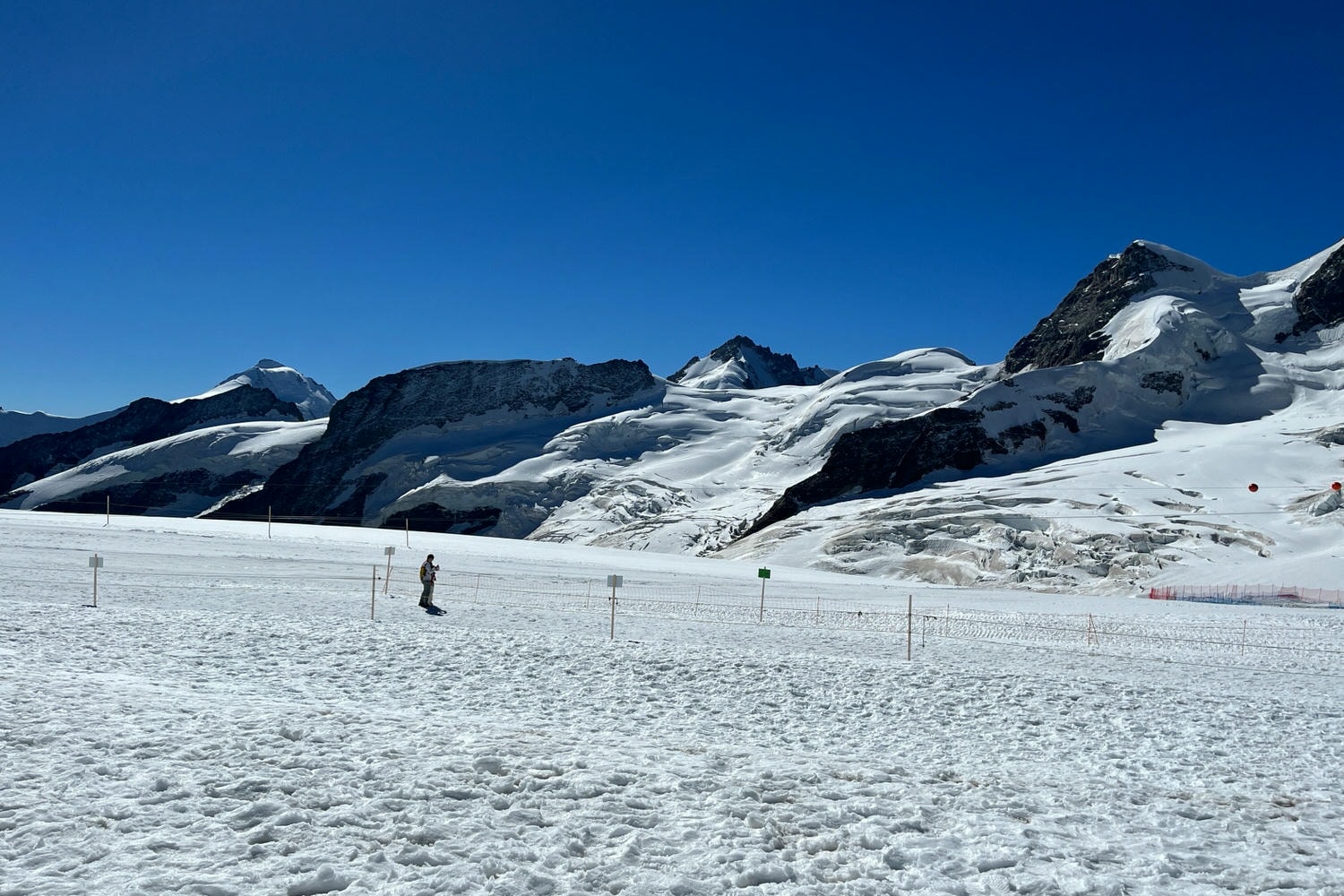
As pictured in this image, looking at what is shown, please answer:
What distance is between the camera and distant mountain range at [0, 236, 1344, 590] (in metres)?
61.0

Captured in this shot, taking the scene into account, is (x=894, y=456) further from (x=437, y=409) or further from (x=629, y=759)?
(x=437, y=409)

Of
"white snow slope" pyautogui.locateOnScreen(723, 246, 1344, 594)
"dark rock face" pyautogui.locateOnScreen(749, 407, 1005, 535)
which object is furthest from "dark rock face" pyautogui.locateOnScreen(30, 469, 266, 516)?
"white snow slope" pyautogui.locateOnScreen(723, 246, 1344, 594)

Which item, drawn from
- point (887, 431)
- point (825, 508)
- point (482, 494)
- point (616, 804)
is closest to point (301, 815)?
point (616, 804)

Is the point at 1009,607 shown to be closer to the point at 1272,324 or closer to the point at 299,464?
the point at 1272,324

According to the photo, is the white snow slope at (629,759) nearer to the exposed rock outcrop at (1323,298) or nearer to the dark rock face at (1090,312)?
the dark rock face at (1090,312)

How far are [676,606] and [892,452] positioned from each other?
60.4 meters

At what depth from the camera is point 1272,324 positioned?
112125 millimetres

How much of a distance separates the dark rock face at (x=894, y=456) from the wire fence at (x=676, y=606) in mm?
43778

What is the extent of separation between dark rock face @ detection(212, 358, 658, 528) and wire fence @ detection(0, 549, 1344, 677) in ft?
349

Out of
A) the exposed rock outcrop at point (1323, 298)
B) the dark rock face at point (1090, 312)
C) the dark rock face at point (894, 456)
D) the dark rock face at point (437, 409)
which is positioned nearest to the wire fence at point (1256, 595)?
the dark rock face at point (894, 456)

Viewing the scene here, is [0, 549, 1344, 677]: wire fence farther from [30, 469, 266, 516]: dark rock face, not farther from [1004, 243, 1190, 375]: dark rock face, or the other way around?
[30, 469, 266, 516]: dark rock face

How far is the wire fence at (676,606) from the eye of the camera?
2203cm

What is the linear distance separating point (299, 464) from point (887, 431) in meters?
108

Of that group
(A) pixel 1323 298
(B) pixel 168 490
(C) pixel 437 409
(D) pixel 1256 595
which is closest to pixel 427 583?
(D) pixel 1256 595
